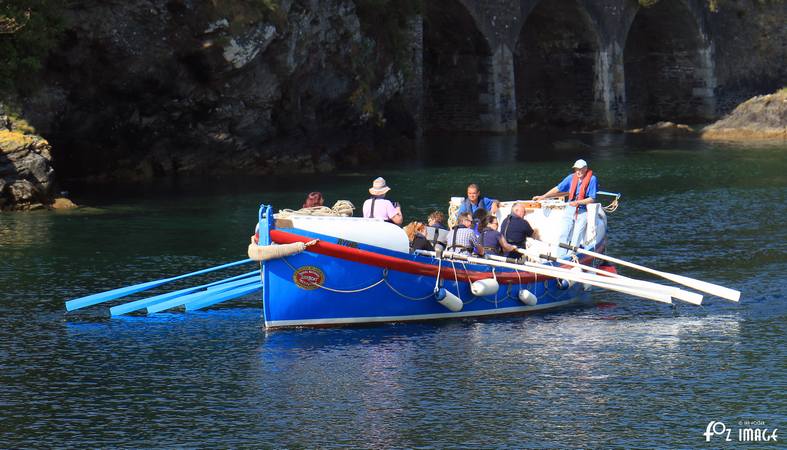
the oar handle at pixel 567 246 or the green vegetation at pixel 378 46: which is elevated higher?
the green vegetation at pixel 378 46

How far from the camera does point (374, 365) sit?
1675cm

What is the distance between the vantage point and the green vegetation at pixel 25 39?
107 feet

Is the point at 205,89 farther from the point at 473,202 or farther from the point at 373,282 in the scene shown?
the point at 373,282

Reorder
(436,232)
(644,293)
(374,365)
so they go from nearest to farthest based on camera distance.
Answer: (374,365), (644,293), (436,232)

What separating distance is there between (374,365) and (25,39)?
20.2 m

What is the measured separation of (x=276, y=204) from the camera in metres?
33.6

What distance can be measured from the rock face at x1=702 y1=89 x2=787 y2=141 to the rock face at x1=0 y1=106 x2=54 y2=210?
1377 inches

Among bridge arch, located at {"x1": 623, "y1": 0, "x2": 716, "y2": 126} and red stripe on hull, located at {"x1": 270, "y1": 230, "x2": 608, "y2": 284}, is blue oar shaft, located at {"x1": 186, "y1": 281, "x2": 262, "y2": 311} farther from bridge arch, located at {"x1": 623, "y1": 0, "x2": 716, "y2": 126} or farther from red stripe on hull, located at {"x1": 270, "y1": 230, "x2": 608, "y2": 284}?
bridge arch, located at {"x1": 623, "y1": 0, "x2": 716, "y2": 126}

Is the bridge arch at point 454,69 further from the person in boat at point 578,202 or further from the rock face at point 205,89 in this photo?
the person in boat at point 578,202

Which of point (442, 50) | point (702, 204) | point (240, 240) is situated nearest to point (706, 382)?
point (240, 240)

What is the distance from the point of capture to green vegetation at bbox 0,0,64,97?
107 feet

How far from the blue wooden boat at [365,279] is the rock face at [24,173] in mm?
15213

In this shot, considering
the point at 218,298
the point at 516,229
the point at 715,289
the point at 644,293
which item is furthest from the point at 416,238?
the point at 715,289

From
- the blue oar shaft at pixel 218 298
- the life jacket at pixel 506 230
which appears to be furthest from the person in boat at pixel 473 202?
the blue oar shaft at pixel 218 298
